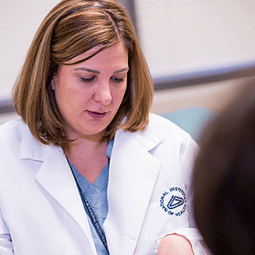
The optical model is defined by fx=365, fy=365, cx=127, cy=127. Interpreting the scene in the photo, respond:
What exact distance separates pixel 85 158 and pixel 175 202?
340 mm

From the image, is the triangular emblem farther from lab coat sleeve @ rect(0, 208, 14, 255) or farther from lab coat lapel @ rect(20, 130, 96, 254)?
lab coat sleeve @ rect(0, 208, 14, 255)

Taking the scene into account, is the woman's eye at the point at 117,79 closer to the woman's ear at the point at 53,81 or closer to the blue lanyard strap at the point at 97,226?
the woman's ear at the point at 53,81

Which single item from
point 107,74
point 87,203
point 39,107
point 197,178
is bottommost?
point 87,203

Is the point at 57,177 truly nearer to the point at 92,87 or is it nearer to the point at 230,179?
the point at 92,87

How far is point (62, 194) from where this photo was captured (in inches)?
43.3

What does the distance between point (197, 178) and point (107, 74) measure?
79 centimetres

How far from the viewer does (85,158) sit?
1264mm

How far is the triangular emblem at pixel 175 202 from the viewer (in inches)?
46.5

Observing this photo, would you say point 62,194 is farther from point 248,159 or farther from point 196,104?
point 196,104

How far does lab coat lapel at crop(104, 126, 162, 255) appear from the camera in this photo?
3.64 feet

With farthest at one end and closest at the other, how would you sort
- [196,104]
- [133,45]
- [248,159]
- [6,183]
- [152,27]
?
[196,104] < [152,27] < [133,45] < [6,183] < [248,159]

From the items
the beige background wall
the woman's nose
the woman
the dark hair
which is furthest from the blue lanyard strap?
the beige background wall

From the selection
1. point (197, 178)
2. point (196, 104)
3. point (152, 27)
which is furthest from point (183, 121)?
point (197, 178)

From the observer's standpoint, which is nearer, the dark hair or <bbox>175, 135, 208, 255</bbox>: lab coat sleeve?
the dark hair
